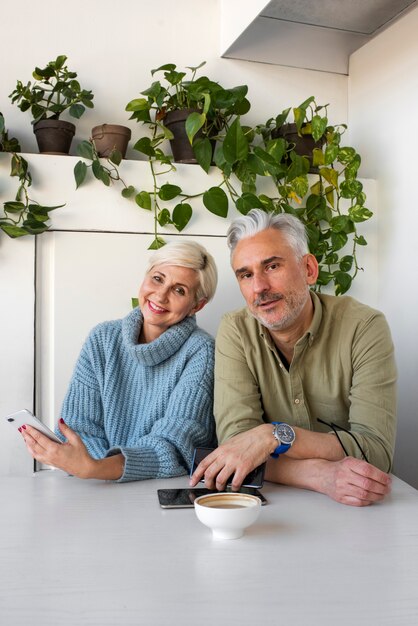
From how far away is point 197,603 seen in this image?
913 millimetres

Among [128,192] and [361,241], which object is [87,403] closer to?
[128,192]

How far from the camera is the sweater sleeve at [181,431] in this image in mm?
1575

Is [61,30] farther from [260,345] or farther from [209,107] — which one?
[260,345]

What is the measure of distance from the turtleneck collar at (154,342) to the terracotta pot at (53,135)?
742 mm

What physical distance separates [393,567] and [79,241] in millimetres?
1624

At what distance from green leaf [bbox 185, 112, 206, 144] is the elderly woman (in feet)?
1.54

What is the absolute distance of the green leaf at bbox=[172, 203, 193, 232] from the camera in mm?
2393

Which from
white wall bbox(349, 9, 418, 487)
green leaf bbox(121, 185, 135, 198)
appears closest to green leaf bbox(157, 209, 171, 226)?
green leaf bbox(121, 185, 135, 198)

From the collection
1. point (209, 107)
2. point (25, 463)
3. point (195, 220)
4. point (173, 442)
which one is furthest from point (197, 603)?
point (209, 107)

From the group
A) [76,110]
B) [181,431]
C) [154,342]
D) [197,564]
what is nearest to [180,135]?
[76,110]

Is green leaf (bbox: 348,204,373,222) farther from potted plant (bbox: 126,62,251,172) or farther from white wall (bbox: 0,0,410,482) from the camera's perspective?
potted plant (bbox: 126,62,251,172)

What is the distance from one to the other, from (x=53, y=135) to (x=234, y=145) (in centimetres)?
63

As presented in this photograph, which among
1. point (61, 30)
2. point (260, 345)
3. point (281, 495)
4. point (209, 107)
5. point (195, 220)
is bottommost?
point (281, 495)

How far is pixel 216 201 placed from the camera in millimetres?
2410
